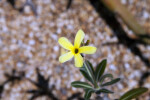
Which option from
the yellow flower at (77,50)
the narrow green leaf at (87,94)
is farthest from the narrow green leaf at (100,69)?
the yellow flower at (77,50)

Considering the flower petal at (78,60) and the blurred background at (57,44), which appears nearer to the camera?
the flower petal at (78,60)

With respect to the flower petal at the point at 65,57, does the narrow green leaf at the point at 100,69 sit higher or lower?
lower

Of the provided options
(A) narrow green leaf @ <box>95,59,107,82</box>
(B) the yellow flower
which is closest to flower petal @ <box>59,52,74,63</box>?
(B) the yellow flower

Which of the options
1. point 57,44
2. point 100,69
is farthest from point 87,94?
point 57,44

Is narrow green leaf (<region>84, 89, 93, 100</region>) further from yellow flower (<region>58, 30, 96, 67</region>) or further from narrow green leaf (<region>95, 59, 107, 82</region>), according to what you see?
→ yellow flower (<region>58, 30, 96, 67</region>)

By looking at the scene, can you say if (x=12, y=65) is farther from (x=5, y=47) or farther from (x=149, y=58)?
(x=149, y=58)

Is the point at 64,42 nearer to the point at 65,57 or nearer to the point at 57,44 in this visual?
the point at 65,57

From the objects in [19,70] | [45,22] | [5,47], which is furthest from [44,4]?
[19,70]

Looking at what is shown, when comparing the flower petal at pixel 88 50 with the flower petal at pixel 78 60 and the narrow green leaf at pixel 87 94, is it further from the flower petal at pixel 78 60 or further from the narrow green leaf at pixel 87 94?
the narrow green leaf at pixel 87 94
